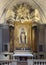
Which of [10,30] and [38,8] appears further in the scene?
[38,8]

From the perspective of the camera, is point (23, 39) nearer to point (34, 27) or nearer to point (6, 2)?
point (34, 27)

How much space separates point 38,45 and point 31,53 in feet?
2.51

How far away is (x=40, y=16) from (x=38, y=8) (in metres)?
0.62

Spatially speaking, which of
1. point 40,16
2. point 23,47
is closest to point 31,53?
point 23,47

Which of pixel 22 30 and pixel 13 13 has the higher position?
pixel 13 13

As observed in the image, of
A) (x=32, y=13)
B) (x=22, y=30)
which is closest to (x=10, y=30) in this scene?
(x=22, y=30)

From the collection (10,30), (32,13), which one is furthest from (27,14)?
(10,30)

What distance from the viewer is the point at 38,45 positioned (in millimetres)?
18375

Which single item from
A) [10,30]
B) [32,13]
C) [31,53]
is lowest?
[31,53]

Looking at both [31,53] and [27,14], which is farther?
[27,14]

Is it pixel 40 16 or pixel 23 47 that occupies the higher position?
pixel 40 16

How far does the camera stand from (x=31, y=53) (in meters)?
18.0

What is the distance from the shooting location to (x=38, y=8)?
66.2 feet

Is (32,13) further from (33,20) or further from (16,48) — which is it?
(16,48)
